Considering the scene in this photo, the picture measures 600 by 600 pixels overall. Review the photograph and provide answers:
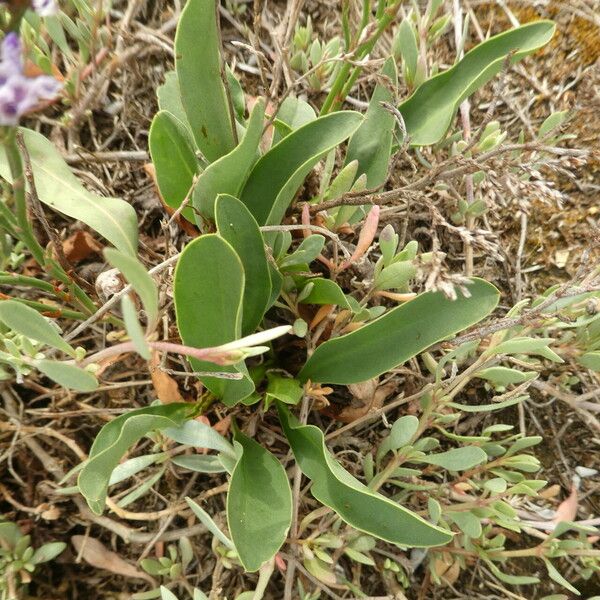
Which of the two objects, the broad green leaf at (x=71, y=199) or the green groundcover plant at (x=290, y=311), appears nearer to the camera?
the green groundcover plant at (x=290, y=311)

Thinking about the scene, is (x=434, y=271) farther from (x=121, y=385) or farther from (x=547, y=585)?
(x=547, y=585)

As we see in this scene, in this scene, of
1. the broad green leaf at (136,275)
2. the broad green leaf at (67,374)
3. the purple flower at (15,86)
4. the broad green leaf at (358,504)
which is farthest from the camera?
the broad green leaf at (358,504)

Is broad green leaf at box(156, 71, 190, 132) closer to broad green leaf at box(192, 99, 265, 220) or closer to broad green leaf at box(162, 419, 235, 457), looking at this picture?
broad green leaf at box(192, 99, 265, 220)

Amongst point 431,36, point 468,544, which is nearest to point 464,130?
point 431,36

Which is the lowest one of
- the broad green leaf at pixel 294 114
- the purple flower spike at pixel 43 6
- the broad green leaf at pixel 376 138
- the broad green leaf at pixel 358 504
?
the broad green leaf at pixel 358 504

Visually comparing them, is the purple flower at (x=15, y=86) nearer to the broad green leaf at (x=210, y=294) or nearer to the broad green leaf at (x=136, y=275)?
the broad green leaf at (x=136, y=275)

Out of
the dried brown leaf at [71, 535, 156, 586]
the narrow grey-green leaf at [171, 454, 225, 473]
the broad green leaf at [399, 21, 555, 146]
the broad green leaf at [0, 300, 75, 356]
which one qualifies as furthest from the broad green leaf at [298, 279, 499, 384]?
the dried brown leaf at [71, 535, 156, 586]

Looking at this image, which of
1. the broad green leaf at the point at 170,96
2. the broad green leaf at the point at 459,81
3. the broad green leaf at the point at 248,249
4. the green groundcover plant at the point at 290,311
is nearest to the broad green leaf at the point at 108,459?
the green groundcover plant at the point at 290,311
